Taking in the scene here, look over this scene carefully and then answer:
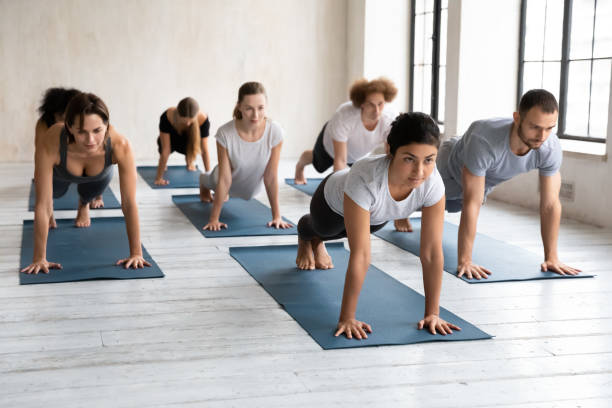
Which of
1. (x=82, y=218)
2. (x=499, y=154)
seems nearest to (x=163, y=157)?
(x=82, y=218)

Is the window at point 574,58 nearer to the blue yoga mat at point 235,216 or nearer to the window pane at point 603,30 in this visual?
the window pane at point 603,30

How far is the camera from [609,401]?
190cm

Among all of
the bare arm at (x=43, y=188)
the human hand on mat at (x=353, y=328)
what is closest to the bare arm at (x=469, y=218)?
the human hand on mat at (x=353, y=328)

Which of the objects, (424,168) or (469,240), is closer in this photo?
(424,168)

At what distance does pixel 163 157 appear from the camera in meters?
5.81

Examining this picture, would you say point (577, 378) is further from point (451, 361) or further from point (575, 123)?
point (575, 123)

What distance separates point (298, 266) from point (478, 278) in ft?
2.53

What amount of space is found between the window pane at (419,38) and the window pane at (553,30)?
192 centimetres

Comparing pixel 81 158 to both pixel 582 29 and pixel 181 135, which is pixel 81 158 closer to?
pixel 181 135

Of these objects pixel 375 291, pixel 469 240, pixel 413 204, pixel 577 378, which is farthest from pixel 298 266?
pixel 577 378

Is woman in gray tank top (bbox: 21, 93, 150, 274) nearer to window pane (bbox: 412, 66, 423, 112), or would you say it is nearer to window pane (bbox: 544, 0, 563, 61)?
window pane (bbox: 544, 0, 563, 61)

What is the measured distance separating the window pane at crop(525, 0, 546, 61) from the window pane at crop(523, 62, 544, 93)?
4 centimetres

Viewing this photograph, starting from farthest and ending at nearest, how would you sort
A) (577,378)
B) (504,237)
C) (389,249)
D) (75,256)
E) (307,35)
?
(307,35)
(504,237)
(389,249)
(75,256)
(577,378)

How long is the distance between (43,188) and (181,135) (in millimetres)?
2950
